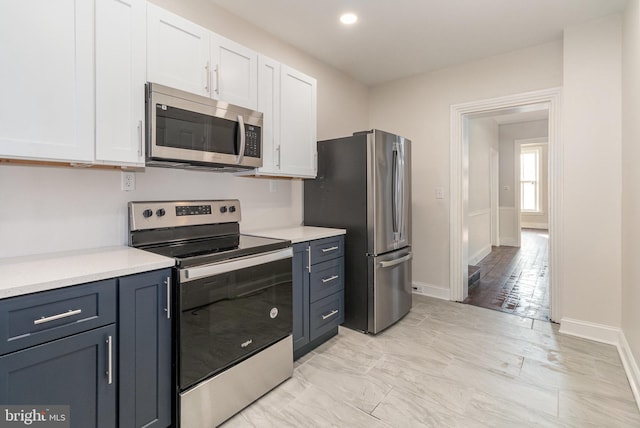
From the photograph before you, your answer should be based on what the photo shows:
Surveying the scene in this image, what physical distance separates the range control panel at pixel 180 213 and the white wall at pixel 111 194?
9 centimetres

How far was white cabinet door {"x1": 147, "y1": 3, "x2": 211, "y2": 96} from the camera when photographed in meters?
1.74

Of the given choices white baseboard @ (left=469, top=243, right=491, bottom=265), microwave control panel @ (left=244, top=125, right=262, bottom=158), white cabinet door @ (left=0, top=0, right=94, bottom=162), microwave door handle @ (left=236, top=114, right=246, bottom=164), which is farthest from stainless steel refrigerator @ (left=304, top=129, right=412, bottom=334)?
white baseboard @ (left=469, top=243, right=491, bottom=265)

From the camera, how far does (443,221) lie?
3.67 meters

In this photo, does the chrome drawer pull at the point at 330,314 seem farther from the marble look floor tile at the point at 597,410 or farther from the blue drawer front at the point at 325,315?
the marble look floor tile at the point at 597,410

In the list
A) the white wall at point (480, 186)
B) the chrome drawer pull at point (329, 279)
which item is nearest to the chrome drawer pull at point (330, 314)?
the chrome drawer pull at point (329, 279)

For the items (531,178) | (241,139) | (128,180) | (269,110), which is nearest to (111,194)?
(128,180)

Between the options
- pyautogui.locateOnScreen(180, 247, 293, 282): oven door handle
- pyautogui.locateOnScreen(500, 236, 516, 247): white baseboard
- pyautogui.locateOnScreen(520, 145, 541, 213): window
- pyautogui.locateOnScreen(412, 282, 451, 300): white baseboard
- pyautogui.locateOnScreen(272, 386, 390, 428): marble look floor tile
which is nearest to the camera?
pyautogui.locateOnScreen(180, 247, 293, 282): oven door handle

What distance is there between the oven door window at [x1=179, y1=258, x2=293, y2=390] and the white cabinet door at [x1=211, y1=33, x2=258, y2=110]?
1.13 meters

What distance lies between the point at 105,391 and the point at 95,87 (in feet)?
4.41

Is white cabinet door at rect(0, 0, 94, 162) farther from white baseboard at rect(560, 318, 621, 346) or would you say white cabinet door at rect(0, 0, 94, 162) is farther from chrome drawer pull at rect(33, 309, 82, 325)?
white baseboard at rect(560, 318, 621, 346)

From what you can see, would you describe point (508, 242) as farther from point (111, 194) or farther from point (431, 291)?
point (111, 194)

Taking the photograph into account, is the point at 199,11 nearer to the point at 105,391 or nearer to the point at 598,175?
the point at 105,391

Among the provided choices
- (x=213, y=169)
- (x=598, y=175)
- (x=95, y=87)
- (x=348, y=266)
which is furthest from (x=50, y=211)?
(x=598, y=175)

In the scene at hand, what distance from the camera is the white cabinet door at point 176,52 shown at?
1743 millimetres
